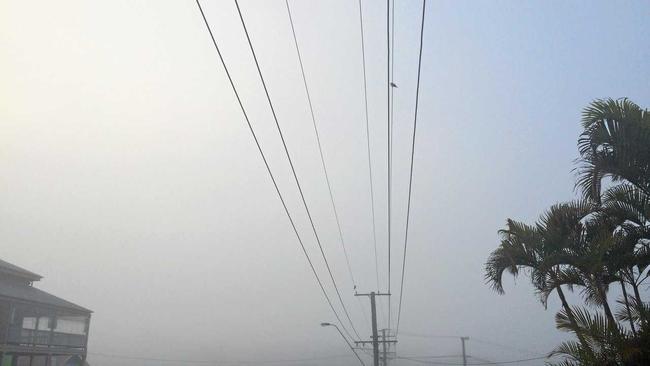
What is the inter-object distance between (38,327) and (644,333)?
26.6 m

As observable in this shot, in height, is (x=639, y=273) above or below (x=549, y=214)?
below

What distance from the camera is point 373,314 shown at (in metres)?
35.3

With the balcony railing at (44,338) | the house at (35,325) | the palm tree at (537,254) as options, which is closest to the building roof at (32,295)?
the house at (35,325)

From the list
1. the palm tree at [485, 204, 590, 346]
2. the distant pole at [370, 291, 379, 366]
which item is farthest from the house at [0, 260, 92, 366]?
the palm tree at [485, 204, 590, 346]

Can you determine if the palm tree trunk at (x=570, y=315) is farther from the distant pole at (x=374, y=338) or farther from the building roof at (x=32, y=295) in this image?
the distant pole at (x=374, y=338)

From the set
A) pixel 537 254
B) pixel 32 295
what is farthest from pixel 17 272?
pixel 537 254

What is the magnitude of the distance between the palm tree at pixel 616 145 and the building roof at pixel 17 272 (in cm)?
2722

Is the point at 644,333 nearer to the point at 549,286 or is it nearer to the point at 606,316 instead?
the point at 606,316

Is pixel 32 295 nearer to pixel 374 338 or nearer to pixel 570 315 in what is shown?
pixel 374 338

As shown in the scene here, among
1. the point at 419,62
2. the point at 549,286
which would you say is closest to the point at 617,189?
the point at 549,286

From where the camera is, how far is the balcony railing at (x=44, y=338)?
25562 millimetres

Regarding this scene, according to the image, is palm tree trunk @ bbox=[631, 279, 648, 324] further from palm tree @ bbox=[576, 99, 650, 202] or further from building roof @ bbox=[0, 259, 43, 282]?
building roof @ bbox=[0, 259, 43, 282]

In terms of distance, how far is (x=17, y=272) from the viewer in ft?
95.5

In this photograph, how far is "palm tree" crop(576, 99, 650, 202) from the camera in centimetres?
987
